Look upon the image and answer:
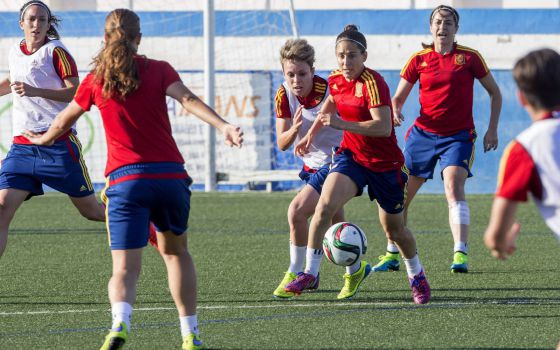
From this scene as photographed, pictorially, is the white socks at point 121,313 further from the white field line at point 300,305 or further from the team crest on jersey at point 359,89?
the team crest on jersey at point 359,89

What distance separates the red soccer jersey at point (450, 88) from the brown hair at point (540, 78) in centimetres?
505

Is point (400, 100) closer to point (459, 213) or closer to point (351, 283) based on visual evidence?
point (459, 213)

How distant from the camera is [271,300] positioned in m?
7.41

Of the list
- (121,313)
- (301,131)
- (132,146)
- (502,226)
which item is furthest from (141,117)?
(301,131)

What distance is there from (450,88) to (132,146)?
4.48 meters

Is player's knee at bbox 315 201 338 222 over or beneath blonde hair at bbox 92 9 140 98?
beneath

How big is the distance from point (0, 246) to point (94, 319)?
112 centimetres

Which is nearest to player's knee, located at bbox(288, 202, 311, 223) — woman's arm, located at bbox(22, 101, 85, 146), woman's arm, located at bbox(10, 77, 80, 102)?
woman's arm, located at bbox(10, 77, 80, 102)

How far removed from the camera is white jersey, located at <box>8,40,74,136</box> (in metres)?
7.74

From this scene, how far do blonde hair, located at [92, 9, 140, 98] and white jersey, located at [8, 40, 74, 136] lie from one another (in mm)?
2419

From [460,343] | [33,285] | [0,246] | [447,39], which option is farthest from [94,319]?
[447,39]

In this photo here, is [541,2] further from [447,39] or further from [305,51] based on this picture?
[305,51]

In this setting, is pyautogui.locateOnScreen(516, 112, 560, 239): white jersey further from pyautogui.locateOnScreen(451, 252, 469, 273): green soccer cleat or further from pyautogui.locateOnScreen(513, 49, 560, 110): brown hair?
pyautogui.locateOnScreen(451, 252, 469, 273): green soccer cleat

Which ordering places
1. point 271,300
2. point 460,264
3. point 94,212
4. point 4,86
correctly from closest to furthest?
point 271,300 → point 4,86 → point 94,212 → point 460,264
